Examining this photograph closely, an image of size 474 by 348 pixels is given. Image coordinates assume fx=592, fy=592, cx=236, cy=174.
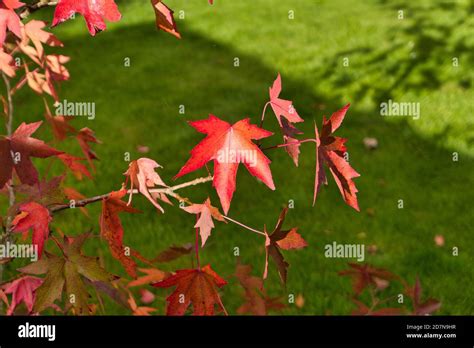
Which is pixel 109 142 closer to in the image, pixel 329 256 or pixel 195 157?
pixel 329 256

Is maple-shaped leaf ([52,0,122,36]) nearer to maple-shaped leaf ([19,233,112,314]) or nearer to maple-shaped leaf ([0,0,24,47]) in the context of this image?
maple-shaped leaf ([0,0,24,47])

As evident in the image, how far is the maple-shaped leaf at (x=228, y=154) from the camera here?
3.98 feet

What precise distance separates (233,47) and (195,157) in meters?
4.97

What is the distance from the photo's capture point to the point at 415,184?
3.90m

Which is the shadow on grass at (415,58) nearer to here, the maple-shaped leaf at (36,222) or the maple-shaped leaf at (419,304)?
the maple-shaped leaf at (419,304)

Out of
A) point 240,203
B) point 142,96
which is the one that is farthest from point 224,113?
point 240,203

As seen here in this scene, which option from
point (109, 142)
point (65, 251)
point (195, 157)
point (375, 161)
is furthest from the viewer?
point (109, 142)

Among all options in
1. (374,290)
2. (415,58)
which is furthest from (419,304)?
(415,58)

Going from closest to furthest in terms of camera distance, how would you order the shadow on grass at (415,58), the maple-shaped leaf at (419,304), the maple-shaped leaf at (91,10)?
1. the maple-shaped leaf at (91,10)
2. the maple-shaped leaf at (419,304)
3. the shadow on grass at (415,58)

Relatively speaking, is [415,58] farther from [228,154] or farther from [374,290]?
[228,154]

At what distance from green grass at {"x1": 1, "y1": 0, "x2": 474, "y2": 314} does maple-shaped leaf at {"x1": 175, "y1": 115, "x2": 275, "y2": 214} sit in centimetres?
144

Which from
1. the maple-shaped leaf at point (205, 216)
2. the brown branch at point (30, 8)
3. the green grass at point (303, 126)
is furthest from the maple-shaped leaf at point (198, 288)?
the green grass at point (303, 126)

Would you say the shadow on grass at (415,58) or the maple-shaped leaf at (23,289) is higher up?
the shadow on grass at (415,58)

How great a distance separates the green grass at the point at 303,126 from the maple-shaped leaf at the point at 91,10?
1675mm
